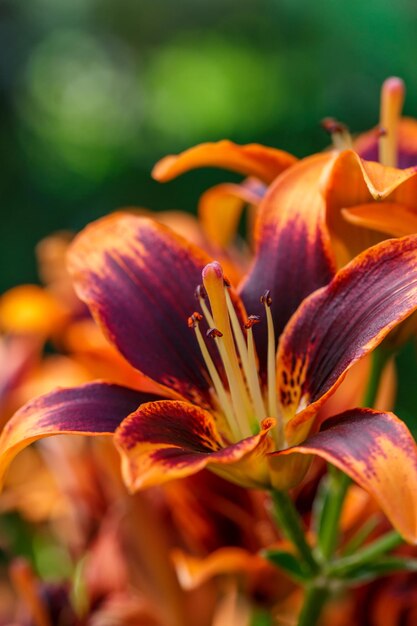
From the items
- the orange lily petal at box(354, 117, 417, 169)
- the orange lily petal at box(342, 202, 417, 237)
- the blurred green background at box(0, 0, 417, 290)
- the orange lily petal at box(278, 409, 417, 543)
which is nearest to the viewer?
the orange lily petal at box(278, 409, 417, 543)

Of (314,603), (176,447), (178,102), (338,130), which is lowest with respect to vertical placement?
(314,603)

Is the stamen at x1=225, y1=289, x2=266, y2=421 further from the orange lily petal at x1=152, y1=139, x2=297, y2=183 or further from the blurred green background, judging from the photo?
the blurred green background

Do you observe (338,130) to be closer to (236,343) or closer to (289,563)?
(236,343)

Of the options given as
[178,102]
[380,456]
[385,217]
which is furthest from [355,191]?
[178,102]

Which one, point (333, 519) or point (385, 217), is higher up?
point (385, 217)

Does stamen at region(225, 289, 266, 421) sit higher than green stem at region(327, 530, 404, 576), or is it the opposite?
stamen at region(225, 289, 266, 421)

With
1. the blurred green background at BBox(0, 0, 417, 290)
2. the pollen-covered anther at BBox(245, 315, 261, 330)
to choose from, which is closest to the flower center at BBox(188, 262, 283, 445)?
the pollen-covered anther at BBox(245, 315, 261, 330)

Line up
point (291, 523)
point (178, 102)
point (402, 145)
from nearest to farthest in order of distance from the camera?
point (291, 523) < point (402, 145) < point (178, 102)
